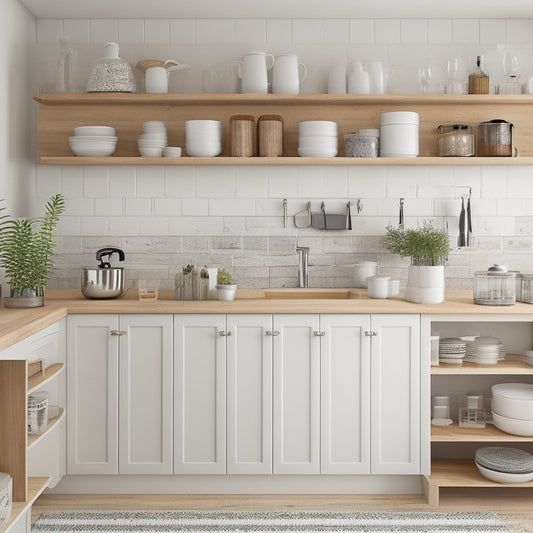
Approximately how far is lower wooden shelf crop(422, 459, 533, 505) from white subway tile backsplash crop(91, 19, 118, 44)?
304cm

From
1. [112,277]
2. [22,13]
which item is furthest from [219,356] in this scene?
[22,13]

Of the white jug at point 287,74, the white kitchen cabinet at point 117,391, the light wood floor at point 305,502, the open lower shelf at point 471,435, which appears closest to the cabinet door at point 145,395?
the white kitchen cabinet at point 117,391

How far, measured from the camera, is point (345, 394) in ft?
11.9

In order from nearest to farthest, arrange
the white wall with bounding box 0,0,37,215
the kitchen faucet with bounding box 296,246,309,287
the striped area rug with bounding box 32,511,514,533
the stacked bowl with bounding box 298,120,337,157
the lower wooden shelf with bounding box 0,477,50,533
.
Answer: the lower wooden shelf with bounding box 0,477,50,533
the striped area rug with bounding box 32,511,514,533
the white wall with bounding box 0,0,37,215
the stacked bowl with bounding box 298,120,337,157
the kitchen faucet with bounding box 296,246,309,287

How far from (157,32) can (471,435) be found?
113 inches

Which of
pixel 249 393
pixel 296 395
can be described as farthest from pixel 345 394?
pixel 249 393

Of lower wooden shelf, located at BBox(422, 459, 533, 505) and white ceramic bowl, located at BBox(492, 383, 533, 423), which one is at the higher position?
white ceramic bowl, located at BBox(492, 383, 533, 423)

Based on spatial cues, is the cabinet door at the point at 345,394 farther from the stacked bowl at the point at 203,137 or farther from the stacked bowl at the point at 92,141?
the stacked bowl at the point at 92,141

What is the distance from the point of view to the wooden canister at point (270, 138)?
4082 millimetres

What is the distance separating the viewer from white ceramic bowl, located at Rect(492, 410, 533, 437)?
359 centimetres

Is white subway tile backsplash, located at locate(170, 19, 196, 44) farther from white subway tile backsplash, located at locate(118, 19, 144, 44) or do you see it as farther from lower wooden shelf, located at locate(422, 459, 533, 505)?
lower wooden shelf, located at locate(422, 459, 533, 505)

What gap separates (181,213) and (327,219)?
87 centimetres

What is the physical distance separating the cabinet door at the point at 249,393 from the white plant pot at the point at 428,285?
789 mm

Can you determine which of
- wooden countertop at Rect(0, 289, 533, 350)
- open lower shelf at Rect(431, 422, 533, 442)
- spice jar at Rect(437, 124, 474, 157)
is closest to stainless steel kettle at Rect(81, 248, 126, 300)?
wooden countertop at Rect(0, 289, 533, 350)
